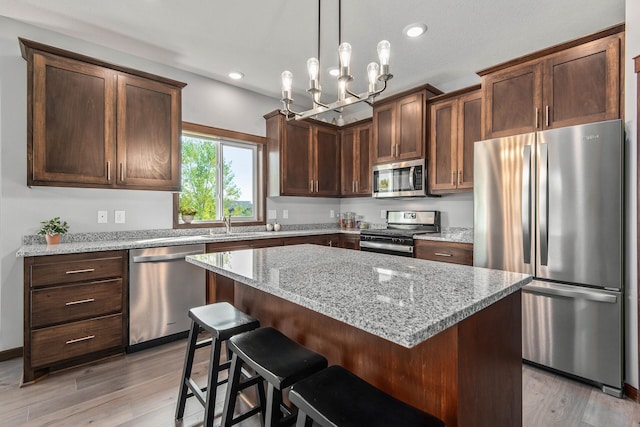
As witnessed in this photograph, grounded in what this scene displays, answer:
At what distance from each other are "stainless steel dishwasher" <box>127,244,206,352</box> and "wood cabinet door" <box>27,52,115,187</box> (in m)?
0.78

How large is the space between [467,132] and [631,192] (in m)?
1.50

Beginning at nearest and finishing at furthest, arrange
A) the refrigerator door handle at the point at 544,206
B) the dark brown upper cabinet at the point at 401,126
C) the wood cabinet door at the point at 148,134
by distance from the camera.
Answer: the refrigerator door handle at the point at 544,206
the wood cabinet door at the point at 148,134
the dark brown upper cabinet at the point at 401,126

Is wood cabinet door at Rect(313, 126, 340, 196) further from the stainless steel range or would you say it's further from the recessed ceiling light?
the recessed ceiling light

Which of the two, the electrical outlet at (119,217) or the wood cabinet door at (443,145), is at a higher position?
the wood cabinet door at (443,145)

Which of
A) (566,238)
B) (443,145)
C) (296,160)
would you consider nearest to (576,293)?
(566,238)

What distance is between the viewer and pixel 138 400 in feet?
6.49

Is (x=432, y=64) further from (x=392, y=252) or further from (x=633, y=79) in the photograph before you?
(x=392, y=252)

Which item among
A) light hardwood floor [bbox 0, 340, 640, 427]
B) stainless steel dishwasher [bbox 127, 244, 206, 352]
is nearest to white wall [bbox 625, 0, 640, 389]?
light hardwood floor [bbox 0, 340, 640, 427]

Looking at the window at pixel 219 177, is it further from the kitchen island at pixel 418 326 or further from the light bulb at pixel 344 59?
the light bulb at pixel 344 59

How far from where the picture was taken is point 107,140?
265 centimetres

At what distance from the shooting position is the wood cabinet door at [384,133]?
3830 millimetres

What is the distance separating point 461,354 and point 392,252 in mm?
2577

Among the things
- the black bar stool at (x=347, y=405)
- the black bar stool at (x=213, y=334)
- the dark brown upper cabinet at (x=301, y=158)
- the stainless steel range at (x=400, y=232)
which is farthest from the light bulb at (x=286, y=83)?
the stainless steel range at (x=400, y=232)

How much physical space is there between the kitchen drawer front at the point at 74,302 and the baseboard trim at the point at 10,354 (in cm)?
72
